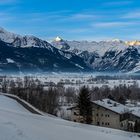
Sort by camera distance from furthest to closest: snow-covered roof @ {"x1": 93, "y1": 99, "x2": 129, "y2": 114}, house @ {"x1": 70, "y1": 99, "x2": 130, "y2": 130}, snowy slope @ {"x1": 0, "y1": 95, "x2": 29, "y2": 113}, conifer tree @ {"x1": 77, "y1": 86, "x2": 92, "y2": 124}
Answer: snow-covered roof @ {"x1": 93, "y1": 99, "x2": 129, "y2": 114}
house @ {"x1": 70, "y1": 99, "x2": 130, "y2": 130}
conifer tree @ {"x1": 77, "y1": 86, "x2": 92, "y2": 124}
snowy slope @ {"x1": 0, "y1": 95, "x2": 29, "y2": 113}

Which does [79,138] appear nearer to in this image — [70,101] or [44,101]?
[44,101]

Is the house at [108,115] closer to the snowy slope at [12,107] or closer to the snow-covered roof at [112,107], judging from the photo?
the snow-covered roof at [112,107]

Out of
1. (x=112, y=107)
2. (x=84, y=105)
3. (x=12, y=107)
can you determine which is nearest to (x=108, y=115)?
(x=112, y=107)

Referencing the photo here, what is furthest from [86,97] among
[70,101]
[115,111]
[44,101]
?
[70,101]

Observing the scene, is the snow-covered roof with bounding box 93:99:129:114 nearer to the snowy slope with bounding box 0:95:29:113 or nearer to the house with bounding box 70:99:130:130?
the house with bounding box 70:99:130:130

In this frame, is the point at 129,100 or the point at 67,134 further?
the point at 129,100

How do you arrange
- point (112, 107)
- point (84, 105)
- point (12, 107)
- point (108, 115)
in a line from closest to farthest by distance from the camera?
point (12, 107)
point (84, 105)
point (108, 115)
point (112, 107)

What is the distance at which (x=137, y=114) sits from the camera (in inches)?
3246

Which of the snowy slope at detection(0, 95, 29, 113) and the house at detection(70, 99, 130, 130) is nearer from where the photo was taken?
the snowy slope at detection(0, 95, 29, 113)

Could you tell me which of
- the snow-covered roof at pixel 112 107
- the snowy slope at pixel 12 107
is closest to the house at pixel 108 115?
the snow-covered roof at pixel 112 107

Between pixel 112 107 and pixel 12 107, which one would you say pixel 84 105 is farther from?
pixel 12 107

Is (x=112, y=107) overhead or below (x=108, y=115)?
overhead

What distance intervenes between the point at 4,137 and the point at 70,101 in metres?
129

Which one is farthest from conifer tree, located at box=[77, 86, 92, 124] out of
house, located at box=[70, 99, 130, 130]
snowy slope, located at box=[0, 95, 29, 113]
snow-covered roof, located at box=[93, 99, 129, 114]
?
snowy slope, located at box=[0, 95, 29, 113]
